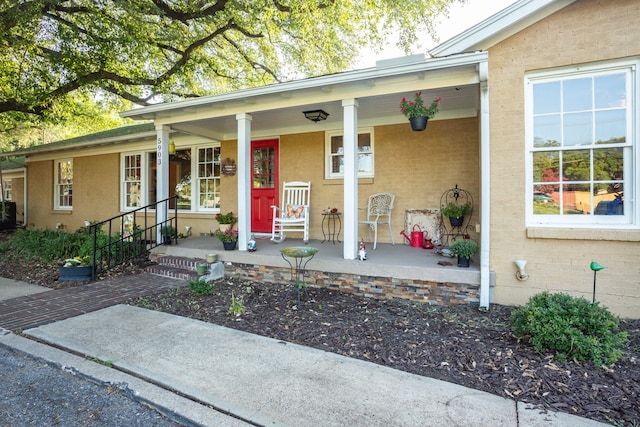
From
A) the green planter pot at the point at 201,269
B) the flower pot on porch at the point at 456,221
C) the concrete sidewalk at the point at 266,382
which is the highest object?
the flower pot on porch at the point at 456,221

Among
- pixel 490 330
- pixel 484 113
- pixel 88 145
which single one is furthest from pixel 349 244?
pixel 88 145

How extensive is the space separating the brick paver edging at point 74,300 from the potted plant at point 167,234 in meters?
0.96

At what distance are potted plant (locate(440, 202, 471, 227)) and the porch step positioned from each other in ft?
13.6

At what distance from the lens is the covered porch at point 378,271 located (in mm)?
4207

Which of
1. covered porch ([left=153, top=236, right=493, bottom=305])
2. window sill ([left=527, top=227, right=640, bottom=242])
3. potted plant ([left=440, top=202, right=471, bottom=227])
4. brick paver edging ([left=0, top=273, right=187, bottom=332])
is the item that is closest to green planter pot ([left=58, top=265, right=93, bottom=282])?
brick paver edging ([left=0, top=273, right=187, bottom=332])

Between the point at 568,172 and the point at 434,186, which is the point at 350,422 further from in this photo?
the point at 434,186

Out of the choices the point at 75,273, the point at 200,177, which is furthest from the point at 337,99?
the point at 75,273

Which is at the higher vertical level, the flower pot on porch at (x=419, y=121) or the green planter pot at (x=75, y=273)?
the flower pot on porch at (x=419, y=121)

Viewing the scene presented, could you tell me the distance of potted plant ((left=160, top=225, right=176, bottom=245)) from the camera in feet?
21.7

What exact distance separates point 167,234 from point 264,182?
7.28ft

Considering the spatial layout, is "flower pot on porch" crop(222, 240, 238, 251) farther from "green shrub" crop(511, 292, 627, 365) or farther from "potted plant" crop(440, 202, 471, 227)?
"green shrub" crop(511, 292, 627, 365)

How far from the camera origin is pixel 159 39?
34.1ft

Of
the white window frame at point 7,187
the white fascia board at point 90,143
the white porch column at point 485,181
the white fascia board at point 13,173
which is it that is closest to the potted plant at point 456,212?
the white porch column at point 485,181

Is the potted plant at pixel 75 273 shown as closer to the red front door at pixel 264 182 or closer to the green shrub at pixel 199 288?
the green shrub at pixel 199 288
